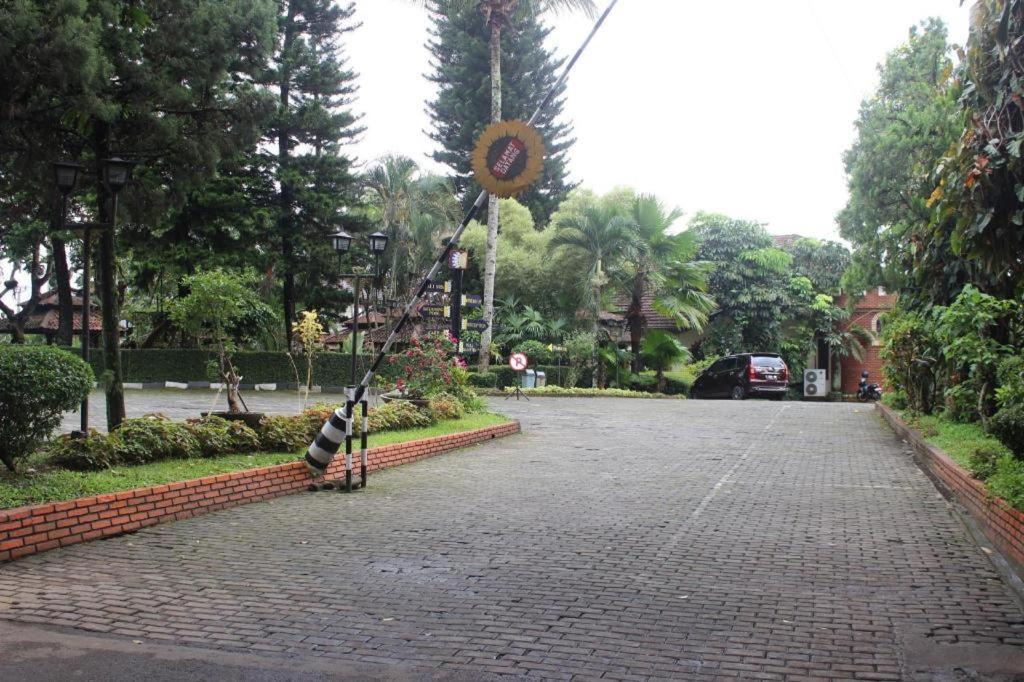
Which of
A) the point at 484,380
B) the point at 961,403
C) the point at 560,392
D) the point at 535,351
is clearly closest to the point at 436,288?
the point at 484,380

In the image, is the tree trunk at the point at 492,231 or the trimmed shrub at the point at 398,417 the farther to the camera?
the tree trunk at the point at 492,231

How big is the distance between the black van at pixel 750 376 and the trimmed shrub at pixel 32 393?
24304mm

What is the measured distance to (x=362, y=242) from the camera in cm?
3456

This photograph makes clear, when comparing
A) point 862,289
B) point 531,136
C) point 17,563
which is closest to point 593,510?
point 531,136

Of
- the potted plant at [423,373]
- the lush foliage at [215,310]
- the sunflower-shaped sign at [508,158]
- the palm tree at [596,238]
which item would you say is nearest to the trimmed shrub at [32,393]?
the sunflower-shaped sign at [508,158]

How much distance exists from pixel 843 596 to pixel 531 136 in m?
6.05

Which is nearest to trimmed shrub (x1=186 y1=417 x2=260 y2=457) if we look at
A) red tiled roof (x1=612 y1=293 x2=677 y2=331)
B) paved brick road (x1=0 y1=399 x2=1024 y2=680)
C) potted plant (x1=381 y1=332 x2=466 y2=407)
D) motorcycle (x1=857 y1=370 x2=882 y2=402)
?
paved brick road (x1=0 y1=399 x2=1024 y2=680)

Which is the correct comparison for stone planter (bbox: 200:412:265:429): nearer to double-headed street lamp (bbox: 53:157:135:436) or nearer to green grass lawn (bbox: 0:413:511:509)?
green grass lawn (bbox: 0:413:511:509)

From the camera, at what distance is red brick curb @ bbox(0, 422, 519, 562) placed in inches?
258

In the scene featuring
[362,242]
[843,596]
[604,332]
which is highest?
[362,242]

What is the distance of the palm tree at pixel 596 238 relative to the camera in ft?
104

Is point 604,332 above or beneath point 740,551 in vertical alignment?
above

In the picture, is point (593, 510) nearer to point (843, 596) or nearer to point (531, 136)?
point (843, 596)

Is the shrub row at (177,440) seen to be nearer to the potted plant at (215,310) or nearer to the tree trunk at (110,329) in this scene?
the tree trunk at (110,329)
